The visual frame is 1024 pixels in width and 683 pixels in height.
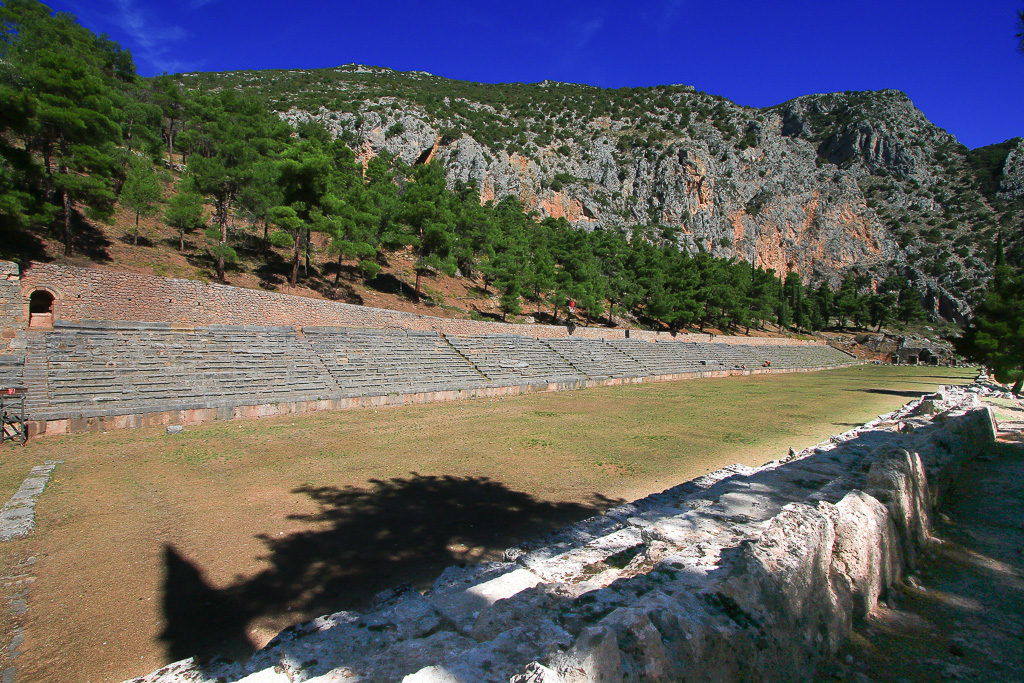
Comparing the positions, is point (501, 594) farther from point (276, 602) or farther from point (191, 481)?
point (191, 481)

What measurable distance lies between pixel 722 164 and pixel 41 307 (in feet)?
327


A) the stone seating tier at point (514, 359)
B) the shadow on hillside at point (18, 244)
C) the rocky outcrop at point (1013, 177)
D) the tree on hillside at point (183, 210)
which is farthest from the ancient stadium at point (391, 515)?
the rocky outcrop at point (1013, 177)

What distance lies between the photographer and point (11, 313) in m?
11.5

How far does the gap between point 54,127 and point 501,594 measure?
2303cm

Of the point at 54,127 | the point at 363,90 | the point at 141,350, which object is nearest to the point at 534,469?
the point at 141,350

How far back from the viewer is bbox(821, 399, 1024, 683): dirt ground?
7.34ft

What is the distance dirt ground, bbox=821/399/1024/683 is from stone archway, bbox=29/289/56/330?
17.6 m

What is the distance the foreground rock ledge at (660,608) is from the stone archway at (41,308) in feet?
48.6

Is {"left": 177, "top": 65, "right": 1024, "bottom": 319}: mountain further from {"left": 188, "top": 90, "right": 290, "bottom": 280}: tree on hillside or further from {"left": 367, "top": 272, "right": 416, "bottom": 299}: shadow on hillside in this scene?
{"left": 367, "top": 272, "right": 416, "bottom": 299}: shadow on hillside

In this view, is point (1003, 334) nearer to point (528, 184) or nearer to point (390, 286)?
point (390, 286)

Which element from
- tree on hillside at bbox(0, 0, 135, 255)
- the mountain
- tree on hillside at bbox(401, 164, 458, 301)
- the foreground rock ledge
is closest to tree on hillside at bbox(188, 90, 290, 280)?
tree on hillside at bbox(0, 0, 135, 255)

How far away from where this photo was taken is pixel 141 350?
12602 millimetres

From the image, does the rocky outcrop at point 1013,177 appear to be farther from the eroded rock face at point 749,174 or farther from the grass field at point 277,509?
the grass field at point 277,509

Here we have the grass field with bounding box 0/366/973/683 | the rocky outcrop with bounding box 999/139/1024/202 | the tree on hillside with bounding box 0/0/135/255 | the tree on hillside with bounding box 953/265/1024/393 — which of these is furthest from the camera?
the rocky outcrop with bounding box 999/139/1024/202
